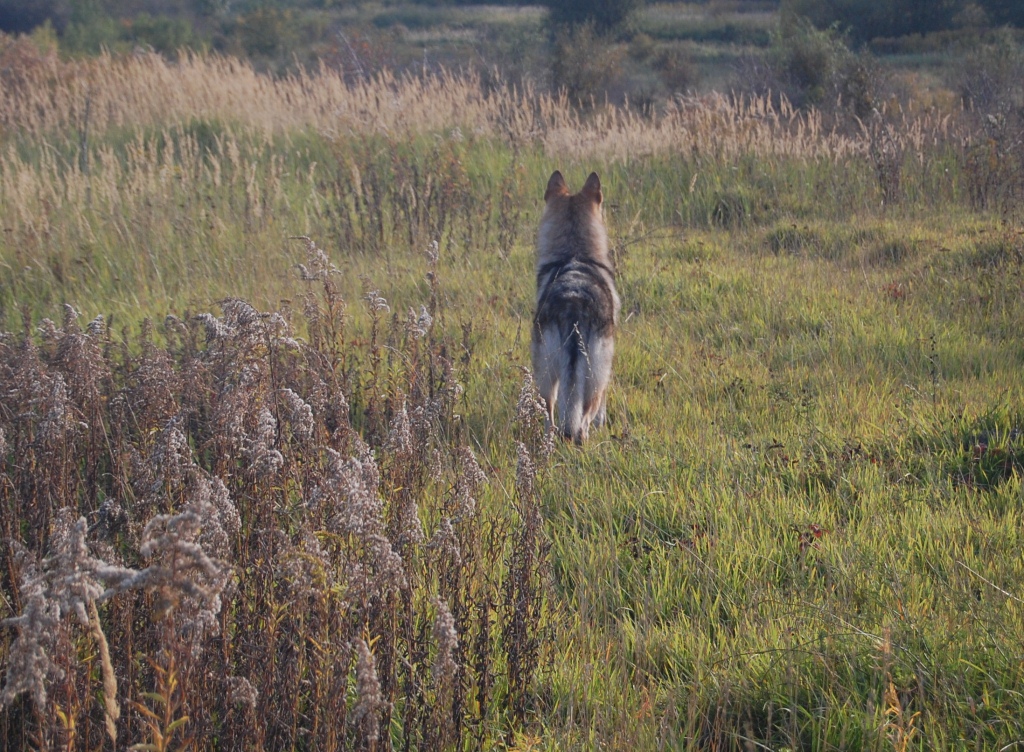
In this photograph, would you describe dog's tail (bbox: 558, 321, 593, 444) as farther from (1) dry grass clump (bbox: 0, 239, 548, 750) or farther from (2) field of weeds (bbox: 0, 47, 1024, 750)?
(1) dry grass clump (bbox: 0, 239, 548, 750)

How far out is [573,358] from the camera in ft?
13.5

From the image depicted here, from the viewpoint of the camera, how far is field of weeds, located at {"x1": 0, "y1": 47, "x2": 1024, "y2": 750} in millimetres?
1981

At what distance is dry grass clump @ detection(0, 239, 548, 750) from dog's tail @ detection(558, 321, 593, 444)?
955 mm

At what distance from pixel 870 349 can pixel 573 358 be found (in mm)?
2137

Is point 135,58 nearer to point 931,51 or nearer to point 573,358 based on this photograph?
point 573,358

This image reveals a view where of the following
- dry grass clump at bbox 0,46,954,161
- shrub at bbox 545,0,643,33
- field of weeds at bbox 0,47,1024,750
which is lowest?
field of weeds at bbox 0,47,1024,750

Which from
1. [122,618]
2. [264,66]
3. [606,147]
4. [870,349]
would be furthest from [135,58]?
[264,66]

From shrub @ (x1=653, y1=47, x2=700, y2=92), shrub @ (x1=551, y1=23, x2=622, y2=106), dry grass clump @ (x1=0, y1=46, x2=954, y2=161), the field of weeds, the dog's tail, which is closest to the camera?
the field of weeds

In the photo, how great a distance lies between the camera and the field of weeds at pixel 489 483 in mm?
1981

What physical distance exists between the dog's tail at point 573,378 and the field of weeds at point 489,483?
0.47 ft

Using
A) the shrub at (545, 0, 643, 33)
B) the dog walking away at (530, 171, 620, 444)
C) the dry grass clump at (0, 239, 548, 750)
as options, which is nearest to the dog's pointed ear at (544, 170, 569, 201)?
the dog walking away at (530, 171, 620, 444)

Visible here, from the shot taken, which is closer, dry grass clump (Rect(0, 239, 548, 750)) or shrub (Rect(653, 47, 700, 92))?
dry grass clump (Rect(0, 239, 548, 750))

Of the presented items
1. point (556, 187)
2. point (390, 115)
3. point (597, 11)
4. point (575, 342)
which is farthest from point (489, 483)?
point (597, 11)

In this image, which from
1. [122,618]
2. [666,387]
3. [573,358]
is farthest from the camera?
[666,387]
